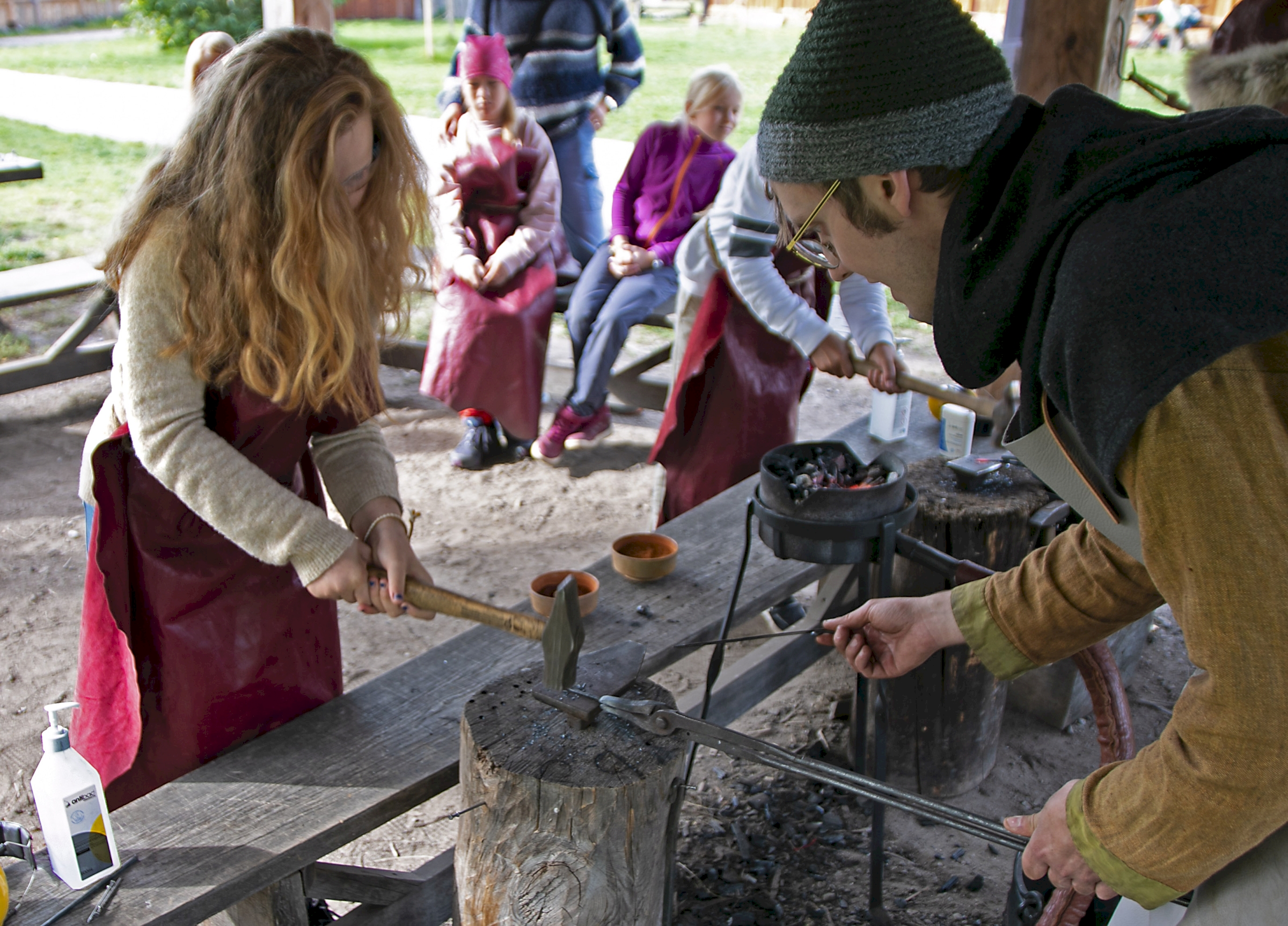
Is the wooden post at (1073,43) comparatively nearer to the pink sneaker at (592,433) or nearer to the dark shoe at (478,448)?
the pink sneaker at (592,433)

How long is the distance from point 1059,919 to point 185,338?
1718 mm

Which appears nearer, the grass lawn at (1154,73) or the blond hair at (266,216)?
the blond hair at (266,216)

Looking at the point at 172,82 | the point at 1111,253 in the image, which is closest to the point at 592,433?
the point at 1111,253

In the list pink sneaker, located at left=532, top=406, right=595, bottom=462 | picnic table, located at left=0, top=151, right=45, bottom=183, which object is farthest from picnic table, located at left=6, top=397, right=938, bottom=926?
picnic table, located at left=0, top=151, right=45, bottom=183

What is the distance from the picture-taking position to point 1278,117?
1051 mm

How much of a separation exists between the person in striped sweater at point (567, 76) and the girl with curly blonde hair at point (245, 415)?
378 centimetres

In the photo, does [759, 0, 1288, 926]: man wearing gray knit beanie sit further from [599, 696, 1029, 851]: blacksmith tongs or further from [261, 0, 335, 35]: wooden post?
[261, 0, 335, 35]: wooden post

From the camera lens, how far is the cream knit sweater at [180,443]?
1800mm

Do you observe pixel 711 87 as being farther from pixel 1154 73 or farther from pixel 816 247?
pixel 1154 73

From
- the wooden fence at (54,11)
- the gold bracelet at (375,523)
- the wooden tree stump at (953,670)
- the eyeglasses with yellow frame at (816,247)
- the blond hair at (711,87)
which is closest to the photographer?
the eyeglasses with yellow frame at (816,247)

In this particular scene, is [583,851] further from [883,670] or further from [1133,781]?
[1133,781]

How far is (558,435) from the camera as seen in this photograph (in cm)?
536

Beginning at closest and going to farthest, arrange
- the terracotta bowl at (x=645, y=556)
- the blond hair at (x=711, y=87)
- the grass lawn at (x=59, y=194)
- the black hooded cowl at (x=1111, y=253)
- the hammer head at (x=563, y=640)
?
the black hooded cowl at (x=1111, y=253) < the hammer head at (x=563, y=640) < the terracotta bowl at (x=645, y=556) < the blond hair at (x=711, y=87) < the grass lawn at (x=59, y=194)

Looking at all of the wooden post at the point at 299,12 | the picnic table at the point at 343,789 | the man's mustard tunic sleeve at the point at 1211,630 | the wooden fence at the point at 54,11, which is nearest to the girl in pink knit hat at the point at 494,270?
the wooden post at the point at 299,12
